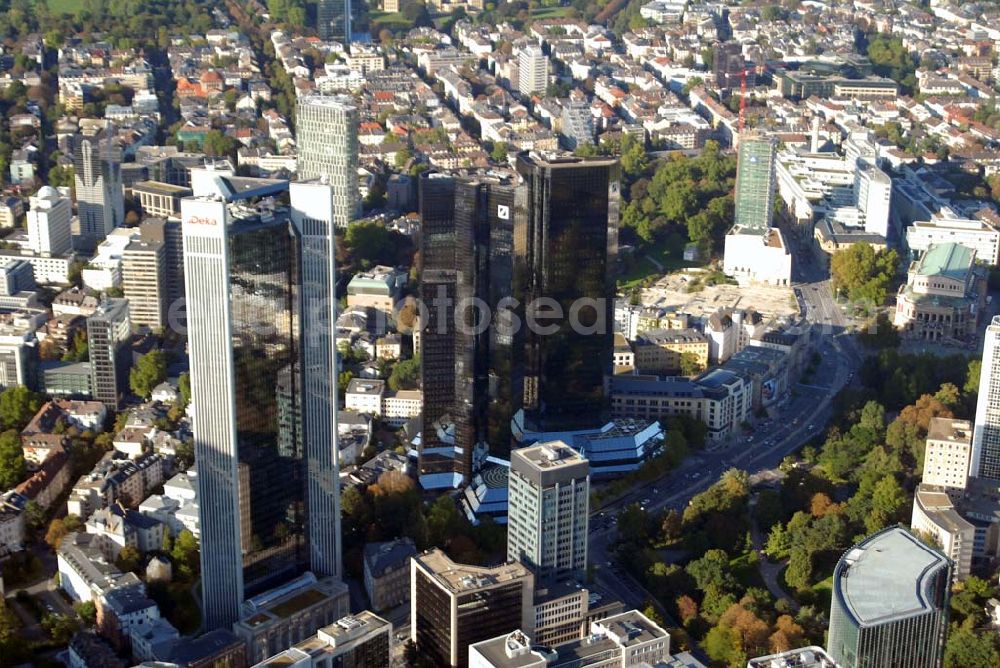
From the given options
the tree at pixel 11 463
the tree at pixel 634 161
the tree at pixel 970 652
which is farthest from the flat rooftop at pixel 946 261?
the tree at pixel 11 463

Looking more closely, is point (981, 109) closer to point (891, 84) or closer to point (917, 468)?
point (891, 84)

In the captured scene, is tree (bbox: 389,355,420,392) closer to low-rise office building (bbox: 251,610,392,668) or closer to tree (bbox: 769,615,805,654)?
low-rise office building (bbox: 251,610,392,668)

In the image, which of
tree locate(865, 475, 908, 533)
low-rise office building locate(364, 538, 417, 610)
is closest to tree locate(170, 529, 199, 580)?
low-rise office building locate(364, 538, 417, 610)

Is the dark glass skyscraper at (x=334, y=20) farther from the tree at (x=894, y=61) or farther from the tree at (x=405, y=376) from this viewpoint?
the tree at (x=405, y=376)

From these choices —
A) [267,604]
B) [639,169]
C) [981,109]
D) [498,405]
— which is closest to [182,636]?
[267,604]

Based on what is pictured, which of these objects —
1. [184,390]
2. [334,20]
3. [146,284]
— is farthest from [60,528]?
[334,20]

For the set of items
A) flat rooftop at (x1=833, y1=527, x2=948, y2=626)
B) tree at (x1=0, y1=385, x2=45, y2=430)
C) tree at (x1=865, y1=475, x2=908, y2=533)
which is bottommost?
tree at (x1=865, y1=475, x2=908, y2=533)
